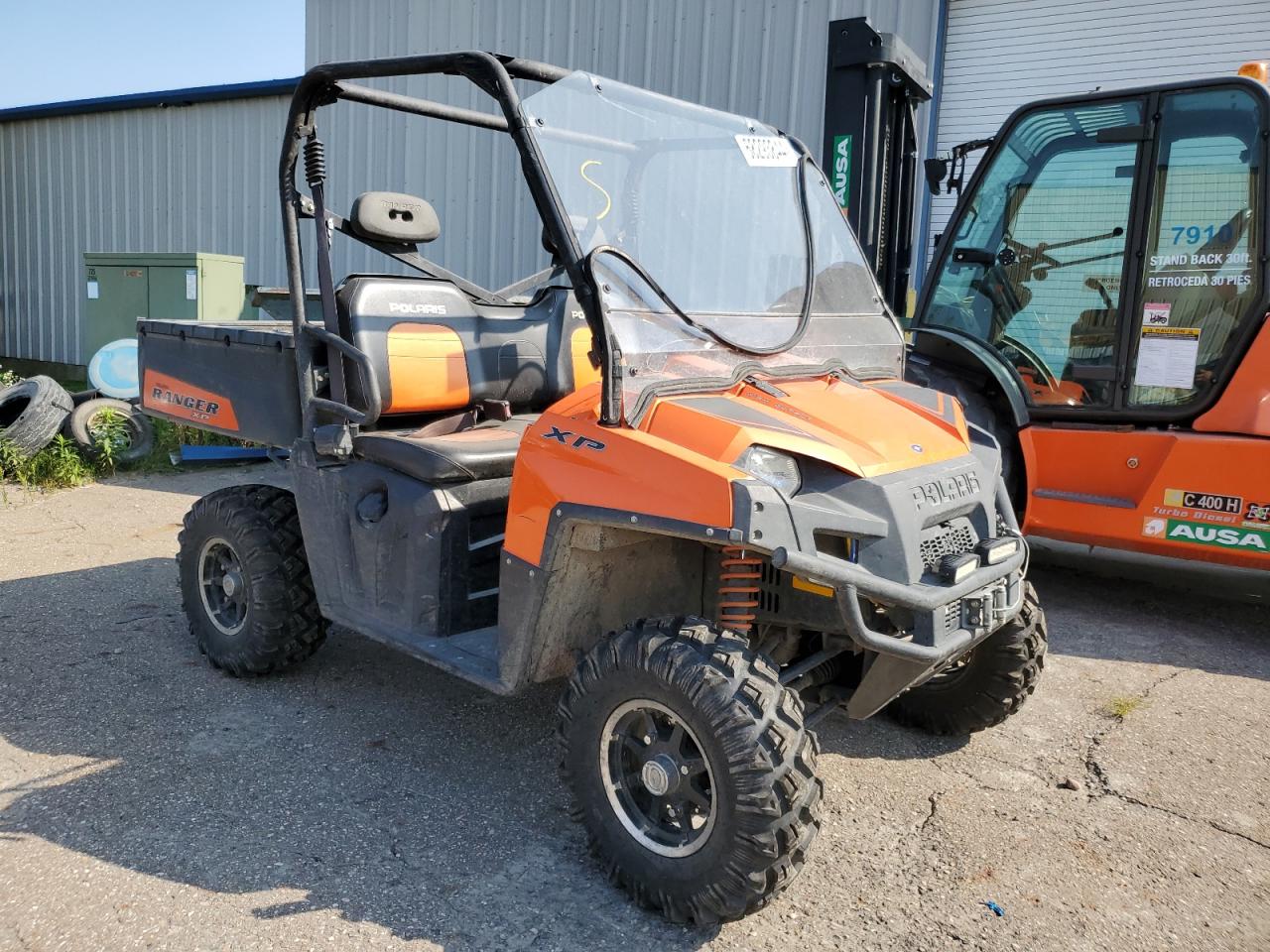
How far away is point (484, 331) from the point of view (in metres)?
3.98

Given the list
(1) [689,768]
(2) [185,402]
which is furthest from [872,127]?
(1) [689,768]

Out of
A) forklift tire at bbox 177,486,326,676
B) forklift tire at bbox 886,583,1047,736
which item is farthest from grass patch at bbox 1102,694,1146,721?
→ forklift tire at bbox 177,486,326,676

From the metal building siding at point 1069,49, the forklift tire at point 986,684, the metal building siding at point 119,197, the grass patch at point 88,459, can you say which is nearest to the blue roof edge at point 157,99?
the metal building siding at point 119,197

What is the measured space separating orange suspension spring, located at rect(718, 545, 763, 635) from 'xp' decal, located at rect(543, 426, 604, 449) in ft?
1.46

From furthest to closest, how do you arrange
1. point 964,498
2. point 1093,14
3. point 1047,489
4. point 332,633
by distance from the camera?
1. point 1093,14
2. point 1047,489
3. point 332,633
4. point 964,498

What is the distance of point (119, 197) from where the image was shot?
1348 centimetres

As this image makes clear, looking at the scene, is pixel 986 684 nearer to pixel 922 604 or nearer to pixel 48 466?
pixel 922 604

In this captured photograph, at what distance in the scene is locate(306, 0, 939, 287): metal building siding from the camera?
28.5ft

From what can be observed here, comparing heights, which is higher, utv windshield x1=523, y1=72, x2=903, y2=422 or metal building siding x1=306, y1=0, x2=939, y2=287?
metal building siding x1=306, y1=0, x2=939, y2=287

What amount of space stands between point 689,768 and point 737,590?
473mm

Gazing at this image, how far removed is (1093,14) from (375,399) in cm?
708

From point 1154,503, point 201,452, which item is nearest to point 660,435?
point 1154,503

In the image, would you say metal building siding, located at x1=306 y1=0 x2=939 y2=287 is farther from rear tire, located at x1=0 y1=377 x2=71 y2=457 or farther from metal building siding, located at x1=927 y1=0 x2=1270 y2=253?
rear tire, located at x1=0 y1=377 x2=71 y2=457

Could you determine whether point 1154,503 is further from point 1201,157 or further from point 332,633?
point 332,633
